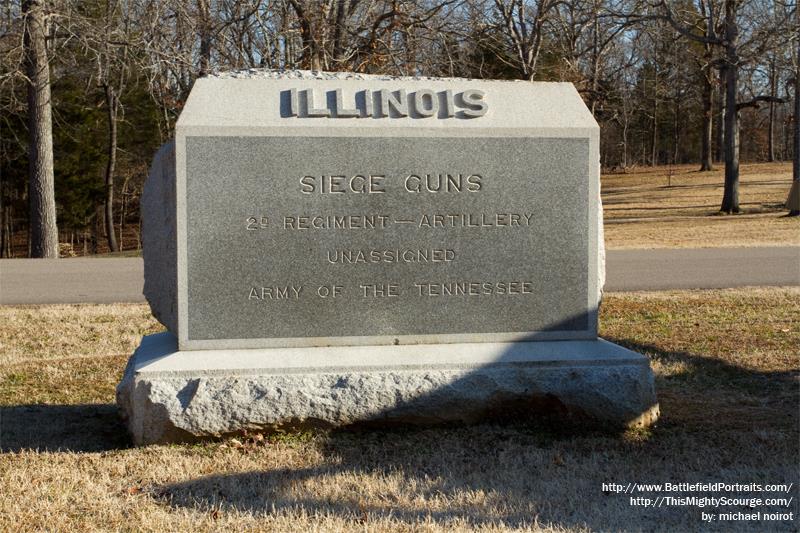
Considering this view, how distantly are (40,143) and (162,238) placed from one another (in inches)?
579

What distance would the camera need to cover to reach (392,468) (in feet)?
14.5

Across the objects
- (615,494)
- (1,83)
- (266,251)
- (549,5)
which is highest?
(549,5)

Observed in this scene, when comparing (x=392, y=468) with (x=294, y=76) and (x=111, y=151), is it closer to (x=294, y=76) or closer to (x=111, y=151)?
(x=294, y=76)

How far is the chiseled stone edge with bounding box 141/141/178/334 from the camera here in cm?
520

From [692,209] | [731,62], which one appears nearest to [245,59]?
[731,62]

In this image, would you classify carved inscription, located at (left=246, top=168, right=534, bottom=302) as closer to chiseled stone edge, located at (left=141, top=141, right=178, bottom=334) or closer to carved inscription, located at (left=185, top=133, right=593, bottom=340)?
→ carved inscription, located at (left=185, top=133, right=593, bottom=340)

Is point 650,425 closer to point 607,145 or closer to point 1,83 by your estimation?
point 1,83

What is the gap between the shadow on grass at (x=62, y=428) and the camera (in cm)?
498

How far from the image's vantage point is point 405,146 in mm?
5168

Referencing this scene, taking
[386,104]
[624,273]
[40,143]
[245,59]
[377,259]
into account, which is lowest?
[624,273]

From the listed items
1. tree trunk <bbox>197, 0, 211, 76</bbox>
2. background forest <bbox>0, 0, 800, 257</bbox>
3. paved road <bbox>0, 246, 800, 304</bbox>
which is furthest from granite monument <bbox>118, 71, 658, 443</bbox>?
tree trunk <bbox>197, 0, 211, 76</bbox>

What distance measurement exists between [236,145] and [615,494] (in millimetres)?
2743

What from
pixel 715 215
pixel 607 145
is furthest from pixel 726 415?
pixel 607 145

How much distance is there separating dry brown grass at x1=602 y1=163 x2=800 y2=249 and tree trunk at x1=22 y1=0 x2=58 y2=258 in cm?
1216
